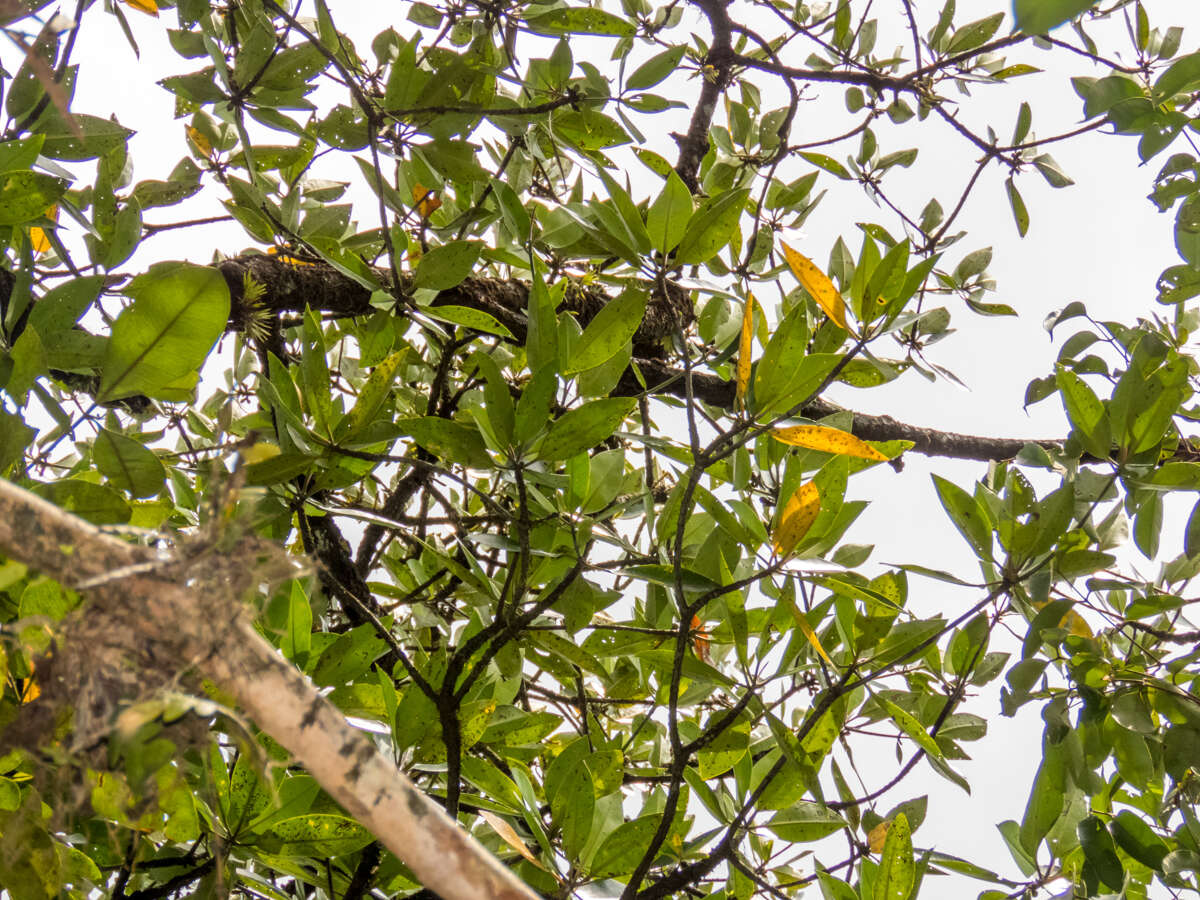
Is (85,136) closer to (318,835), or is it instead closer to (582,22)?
(582,22)

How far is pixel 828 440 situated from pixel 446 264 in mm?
443

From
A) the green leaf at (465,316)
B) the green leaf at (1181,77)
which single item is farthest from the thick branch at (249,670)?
the green leaf at (1181,77)

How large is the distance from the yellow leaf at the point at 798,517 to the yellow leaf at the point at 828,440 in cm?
5

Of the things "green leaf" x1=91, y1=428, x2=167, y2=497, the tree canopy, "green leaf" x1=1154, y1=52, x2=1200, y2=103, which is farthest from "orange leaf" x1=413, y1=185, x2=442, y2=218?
"green leaf" x1=1154, y1=52, x2=1200, y2=103

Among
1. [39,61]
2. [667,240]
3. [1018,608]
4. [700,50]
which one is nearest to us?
[39,61]

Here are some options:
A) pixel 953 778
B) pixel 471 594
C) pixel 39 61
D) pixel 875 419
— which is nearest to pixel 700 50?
pixel 875 419

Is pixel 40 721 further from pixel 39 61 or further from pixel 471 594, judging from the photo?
pixel 471 594

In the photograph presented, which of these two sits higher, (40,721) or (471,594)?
(471,594)

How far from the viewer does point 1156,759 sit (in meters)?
0.90

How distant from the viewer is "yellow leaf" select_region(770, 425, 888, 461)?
62cm

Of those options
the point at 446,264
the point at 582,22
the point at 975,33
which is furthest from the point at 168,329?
the point at 975,33

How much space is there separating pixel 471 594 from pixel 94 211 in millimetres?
580

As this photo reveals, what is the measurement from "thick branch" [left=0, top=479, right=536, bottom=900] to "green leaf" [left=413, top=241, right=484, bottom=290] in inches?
23.2

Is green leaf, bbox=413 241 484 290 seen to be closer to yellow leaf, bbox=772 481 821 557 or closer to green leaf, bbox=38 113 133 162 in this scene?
green leaf, bbox=38 113 133 162
